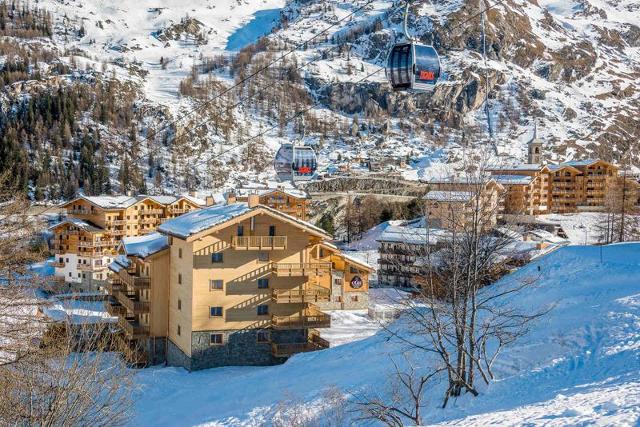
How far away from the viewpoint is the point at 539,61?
162 metres

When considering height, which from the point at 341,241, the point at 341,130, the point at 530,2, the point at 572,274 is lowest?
the point at 341,241

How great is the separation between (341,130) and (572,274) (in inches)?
4640

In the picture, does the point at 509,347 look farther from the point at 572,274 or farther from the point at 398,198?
the point at 398,198

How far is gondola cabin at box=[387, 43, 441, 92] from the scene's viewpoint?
13867 mm

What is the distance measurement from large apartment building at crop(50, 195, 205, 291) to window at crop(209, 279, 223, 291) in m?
32.5

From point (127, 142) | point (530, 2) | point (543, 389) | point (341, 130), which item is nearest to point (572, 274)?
point (543, 389)

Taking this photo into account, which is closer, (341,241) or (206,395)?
(206,395)

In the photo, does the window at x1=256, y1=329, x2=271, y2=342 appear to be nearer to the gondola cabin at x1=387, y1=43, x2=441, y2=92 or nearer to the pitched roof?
the pitched roof

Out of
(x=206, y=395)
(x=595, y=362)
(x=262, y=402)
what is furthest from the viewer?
(x=206, y=395)

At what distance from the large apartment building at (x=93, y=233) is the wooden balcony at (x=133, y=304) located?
26.7 metres

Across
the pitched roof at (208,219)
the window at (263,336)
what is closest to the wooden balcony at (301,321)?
the window at (263,336)

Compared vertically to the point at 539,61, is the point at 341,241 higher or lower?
lower

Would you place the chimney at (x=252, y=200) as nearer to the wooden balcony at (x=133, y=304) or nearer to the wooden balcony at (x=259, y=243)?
the wooden balcony at (x=259, y=243)

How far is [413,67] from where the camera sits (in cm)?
1380
